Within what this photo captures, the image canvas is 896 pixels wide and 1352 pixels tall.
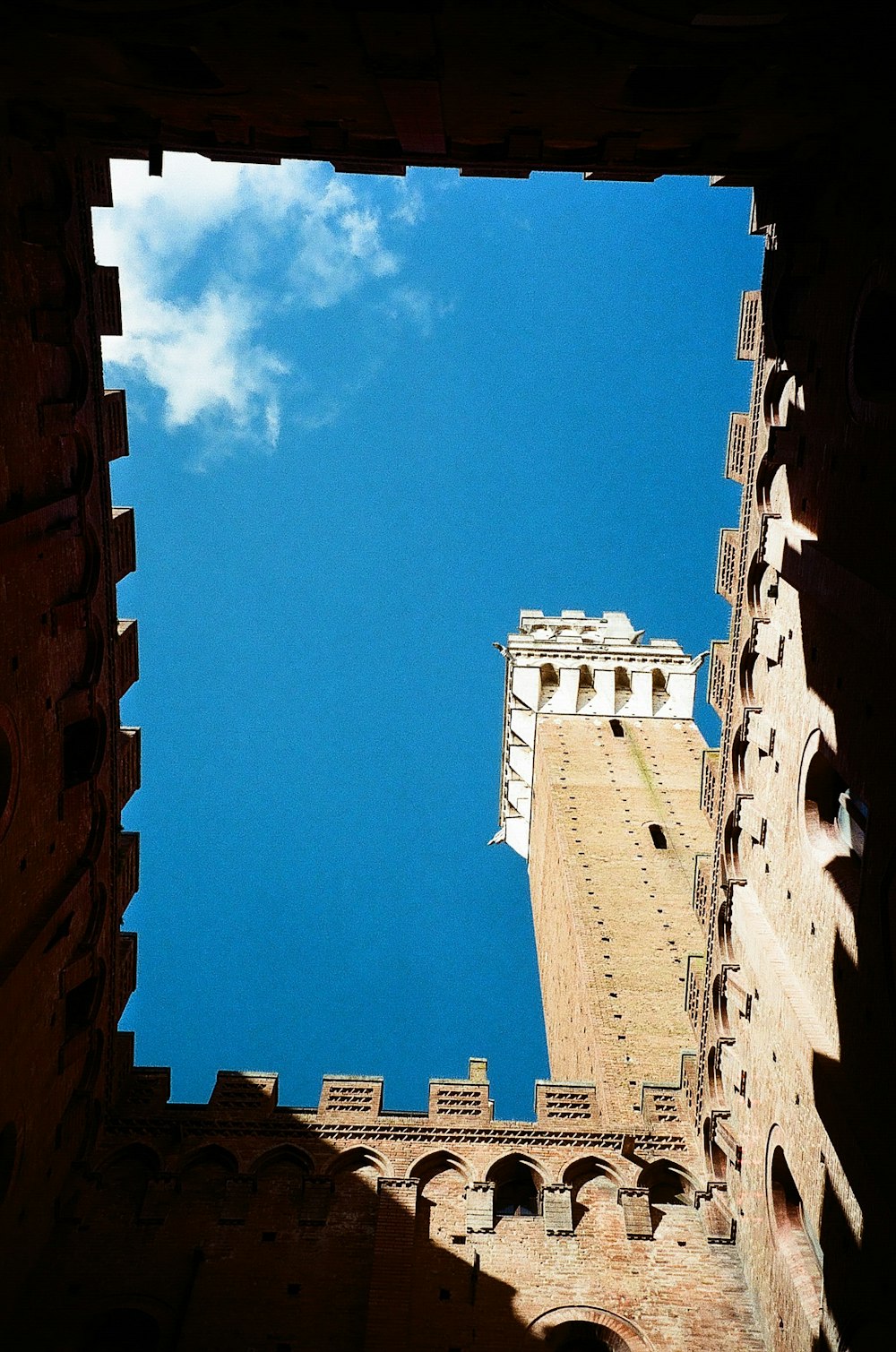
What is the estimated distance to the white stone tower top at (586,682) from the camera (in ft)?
124

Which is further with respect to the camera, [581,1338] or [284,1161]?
[284,1161]

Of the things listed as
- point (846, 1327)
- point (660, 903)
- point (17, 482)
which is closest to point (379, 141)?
point (17, 482)

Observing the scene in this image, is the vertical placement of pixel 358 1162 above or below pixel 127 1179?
above

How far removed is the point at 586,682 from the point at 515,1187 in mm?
25198

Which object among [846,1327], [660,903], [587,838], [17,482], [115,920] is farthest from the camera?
[587,838]

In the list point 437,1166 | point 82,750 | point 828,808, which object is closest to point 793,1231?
point 828,808

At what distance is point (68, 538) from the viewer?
13.0m

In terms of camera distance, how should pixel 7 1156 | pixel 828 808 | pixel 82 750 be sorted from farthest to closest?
1. pixel 82 750
2. pixel 7 1156
3. pixel 828 808

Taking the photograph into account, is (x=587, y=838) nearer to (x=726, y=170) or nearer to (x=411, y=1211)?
(x=411, y=1211)

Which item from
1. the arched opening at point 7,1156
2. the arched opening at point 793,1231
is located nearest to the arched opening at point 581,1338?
the arched opening at point 793,1231

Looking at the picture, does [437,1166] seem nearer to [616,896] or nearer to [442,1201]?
[442,1201]

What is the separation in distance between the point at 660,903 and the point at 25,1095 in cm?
1690

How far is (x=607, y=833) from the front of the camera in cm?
2925

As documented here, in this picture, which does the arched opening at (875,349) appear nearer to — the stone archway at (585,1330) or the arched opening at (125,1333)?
the stone archway at (585,1330)
